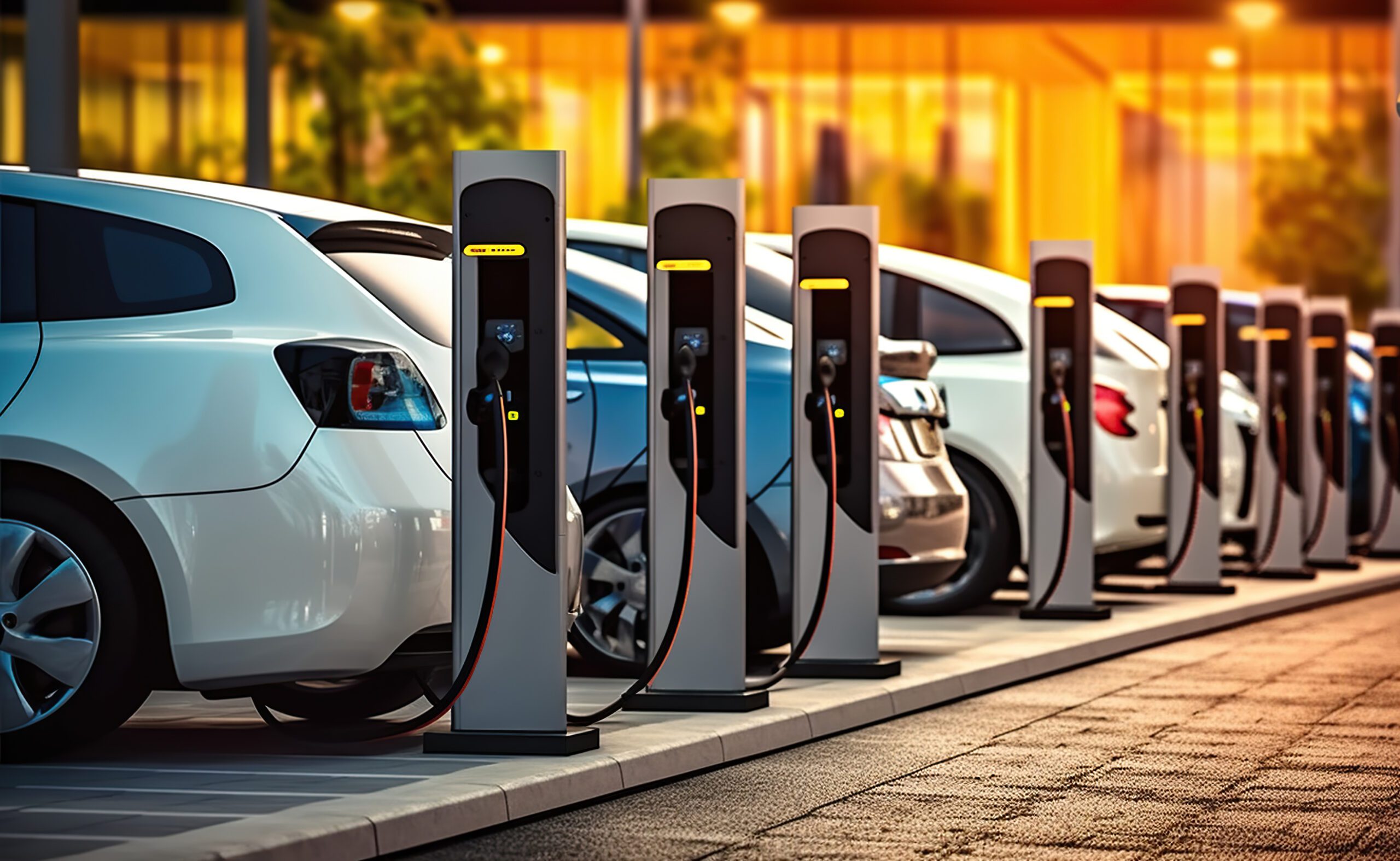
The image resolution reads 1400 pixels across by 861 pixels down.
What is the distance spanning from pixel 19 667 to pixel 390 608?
1.13 meters

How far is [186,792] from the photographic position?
266 inches

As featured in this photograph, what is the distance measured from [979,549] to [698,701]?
480 cm

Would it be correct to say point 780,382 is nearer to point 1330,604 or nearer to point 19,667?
point 19,667

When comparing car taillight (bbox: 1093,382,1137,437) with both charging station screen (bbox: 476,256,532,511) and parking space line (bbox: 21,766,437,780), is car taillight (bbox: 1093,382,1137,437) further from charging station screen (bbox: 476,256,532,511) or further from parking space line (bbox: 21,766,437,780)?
parking space line (bbox: 21,766,437,780)

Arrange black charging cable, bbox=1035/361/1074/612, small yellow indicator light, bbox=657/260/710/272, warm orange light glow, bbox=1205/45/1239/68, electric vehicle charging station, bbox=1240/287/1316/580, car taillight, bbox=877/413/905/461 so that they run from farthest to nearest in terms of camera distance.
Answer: warm orange light glow, bbox=1205/45/1239/68
electric vehicle charging station, bbox=1240/287/1316/580
black charging cable, bbox=1035/361/1074/612
car taillight, bbox=877/413/905/461
small yellow indicator light, bbox=657/260/710/272

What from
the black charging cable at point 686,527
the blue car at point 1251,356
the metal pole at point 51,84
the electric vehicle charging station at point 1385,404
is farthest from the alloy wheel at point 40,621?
the electric vehicle charging station at point 1385,404

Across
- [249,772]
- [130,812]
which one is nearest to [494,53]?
[249,772]

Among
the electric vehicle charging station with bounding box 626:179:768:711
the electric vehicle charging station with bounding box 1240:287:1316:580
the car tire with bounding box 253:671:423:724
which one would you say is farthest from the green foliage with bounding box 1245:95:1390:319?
the car tire with bounding box 253:671:423:724

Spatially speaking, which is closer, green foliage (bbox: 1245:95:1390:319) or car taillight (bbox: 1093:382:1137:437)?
car taillight (bbox: 1093:382:1137:437)

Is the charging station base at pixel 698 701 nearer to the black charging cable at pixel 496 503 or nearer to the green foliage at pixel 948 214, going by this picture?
the black charging cable at pixel 496 503

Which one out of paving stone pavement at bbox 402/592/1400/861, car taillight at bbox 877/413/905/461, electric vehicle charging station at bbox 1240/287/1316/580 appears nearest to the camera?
paving stone pavement at bbox 402/592/1400/861

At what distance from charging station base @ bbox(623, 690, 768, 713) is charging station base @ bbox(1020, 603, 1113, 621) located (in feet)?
14.2

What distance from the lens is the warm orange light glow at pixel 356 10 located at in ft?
108

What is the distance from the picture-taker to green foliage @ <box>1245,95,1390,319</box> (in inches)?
1836
